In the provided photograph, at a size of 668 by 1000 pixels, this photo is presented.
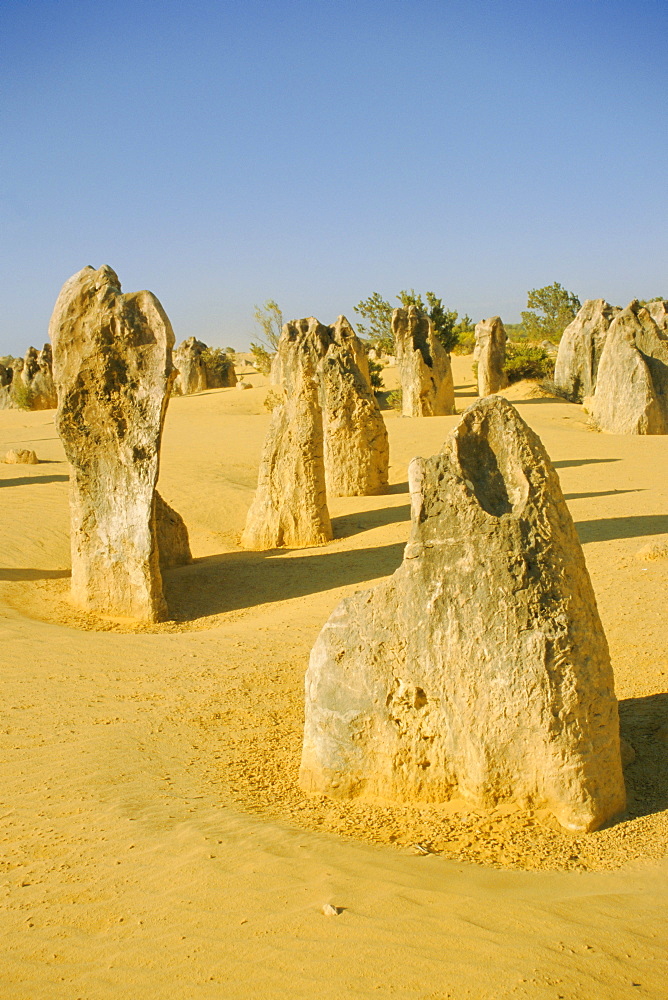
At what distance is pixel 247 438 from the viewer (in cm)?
2036

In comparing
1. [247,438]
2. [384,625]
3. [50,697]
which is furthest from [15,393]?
[384,625]

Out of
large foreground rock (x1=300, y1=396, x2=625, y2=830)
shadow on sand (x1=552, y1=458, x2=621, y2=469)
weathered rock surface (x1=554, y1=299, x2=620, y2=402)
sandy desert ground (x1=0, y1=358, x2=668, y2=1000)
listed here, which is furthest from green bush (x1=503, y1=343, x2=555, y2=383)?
large foreground rock (x1=300, y1=396, x2=625, y2=830)

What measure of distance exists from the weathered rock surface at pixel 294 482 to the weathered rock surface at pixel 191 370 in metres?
24.9

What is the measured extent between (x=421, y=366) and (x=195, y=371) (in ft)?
50.9

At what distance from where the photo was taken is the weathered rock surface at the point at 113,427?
28.4 feet

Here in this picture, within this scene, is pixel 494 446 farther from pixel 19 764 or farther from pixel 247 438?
pixel 247 438

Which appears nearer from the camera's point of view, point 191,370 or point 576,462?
point 576,462

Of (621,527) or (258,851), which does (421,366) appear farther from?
(258,851)

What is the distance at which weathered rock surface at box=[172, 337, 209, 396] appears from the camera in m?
35.9

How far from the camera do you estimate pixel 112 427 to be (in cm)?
876

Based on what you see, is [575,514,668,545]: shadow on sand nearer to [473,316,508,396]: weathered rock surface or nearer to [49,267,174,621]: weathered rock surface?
[49,267,174,621]: weathered rock surface

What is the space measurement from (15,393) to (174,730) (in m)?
31.4

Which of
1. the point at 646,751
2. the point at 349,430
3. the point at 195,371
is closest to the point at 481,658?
the point at 646,751

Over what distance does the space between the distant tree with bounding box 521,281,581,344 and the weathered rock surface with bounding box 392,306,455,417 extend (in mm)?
28370
